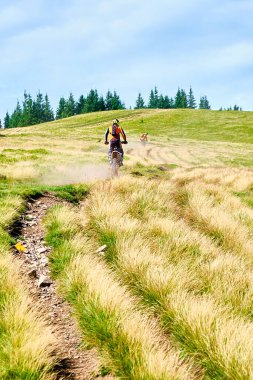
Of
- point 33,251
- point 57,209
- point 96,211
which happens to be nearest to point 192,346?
point 33,251

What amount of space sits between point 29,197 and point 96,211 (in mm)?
2902

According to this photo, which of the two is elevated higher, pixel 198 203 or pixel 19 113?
pixel 19 113

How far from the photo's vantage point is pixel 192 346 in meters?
4.34

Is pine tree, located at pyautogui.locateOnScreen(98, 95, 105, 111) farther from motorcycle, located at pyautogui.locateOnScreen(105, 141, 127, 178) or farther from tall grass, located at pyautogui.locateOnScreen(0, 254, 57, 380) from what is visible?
tall grass, located at pyautogui.locateOnScreen(0, 254, 57, 380)

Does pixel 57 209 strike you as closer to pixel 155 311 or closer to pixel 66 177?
pixel 155 311

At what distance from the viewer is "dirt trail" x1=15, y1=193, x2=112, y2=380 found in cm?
416

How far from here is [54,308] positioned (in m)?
5.38

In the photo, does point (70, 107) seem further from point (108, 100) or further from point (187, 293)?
point (187, 293)

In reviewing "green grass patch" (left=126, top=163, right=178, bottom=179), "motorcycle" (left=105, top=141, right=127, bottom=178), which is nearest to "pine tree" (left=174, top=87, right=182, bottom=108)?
"green grass patch" (left=126, top=163, right=178, bottom=179)

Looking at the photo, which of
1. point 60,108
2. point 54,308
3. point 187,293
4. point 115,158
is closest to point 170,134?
point 115,158

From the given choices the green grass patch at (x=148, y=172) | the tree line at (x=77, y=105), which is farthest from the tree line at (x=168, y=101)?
the green grass patch at (x=148, y=172)

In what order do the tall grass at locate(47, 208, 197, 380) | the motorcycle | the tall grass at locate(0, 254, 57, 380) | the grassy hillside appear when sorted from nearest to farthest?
the tall grass at locate(0, 254, 57, 380), the tall grass at locate(47, 208, 197, 380), the motorcycle, the grassy hillside

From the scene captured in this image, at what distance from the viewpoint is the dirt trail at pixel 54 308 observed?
13.6 ft

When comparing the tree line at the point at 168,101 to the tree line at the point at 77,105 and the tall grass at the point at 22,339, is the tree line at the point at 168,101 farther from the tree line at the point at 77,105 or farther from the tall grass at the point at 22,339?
the tall grass at the point at 22,339
